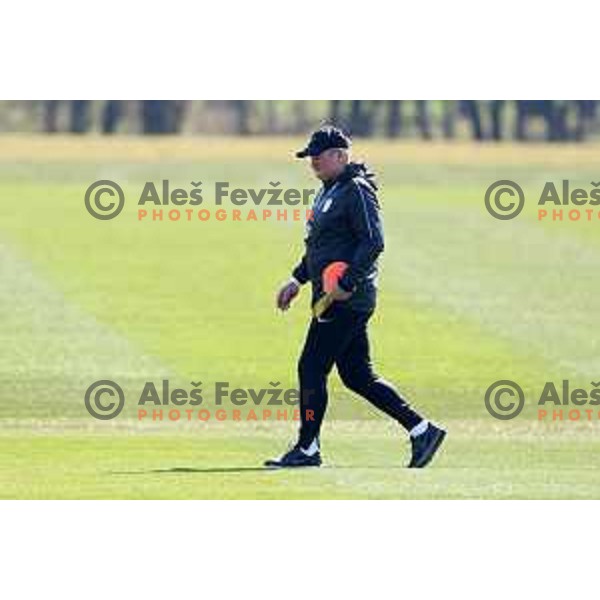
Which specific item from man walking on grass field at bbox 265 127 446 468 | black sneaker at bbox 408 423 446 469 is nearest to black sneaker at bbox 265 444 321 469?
man walking on grass field at bbox 265 127 446 468

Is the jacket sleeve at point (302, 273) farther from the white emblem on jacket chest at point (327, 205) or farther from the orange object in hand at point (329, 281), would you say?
the white emblem on jacket chest at point (327, 205)

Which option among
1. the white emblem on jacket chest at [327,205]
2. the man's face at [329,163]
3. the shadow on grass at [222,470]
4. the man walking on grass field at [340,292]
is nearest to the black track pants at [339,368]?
the man walking on grass field at [340,292]

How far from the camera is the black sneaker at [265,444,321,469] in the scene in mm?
14734

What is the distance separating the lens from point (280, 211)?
33.0 meters

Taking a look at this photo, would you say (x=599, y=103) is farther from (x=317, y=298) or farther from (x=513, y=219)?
(x=317, y=298)

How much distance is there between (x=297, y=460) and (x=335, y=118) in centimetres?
3521

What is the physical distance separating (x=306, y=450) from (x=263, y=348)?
25.8 feet

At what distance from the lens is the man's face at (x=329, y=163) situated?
14.4m

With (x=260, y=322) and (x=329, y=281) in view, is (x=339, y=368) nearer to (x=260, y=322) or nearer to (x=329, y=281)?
(x=329, y=281)

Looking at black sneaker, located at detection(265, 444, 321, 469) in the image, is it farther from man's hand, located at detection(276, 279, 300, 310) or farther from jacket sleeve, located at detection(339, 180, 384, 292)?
jacket sleeve, located at detection(339, 180, 384, 292)

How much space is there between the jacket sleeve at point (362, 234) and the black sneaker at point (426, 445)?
98 centimetres

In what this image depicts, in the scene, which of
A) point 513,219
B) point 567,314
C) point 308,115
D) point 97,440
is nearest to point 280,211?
point 513,219

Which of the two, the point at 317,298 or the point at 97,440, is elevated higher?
the point at 317,298

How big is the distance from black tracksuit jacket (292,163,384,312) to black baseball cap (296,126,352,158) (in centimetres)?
15
